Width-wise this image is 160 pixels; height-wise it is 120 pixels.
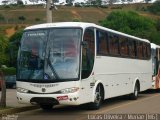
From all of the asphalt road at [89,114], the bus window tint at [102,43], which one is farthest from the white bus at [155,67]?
the bus window tint at [102,43]

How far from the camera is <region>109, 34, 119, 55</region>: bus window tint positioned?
20953mm

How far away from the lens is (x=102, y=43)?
64.6 ft

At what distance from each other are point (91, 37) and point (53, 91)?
291 centimetres

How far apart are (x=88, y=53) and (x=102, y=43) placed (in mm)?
1866

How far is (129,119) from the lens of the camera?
1552 centimetres

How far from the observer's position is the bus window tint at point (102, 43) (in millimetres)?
19281

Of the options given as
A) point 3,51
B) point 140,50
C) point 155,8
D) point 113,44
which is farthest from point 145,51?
point 155,8

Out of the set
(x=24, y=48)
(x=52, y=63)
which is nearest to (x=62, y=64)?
(x=52, y=63)

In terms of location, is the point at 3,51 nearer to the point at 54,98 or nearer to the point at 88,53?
the point at 88,53

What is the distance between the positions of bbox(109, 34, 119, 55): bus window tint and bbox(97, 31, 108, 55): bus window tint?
0.63 m

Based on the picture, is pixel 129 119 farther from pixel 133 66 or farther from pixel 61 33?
pixel 133 66

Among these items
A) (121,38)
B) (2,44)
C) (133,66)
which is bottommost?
(2,44)

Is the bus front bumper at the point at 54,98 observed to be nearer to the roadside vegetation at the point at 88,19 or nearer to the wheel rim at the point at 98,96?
the wheel rim at the point at 98,96

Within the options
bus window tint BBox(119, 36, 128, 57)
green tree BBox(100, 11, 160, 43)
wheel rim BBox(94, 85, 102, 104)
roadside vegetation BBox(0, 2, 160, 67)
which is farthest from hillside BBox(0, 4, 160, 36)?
wheel rim BBox(94, 85, 102, 104)
